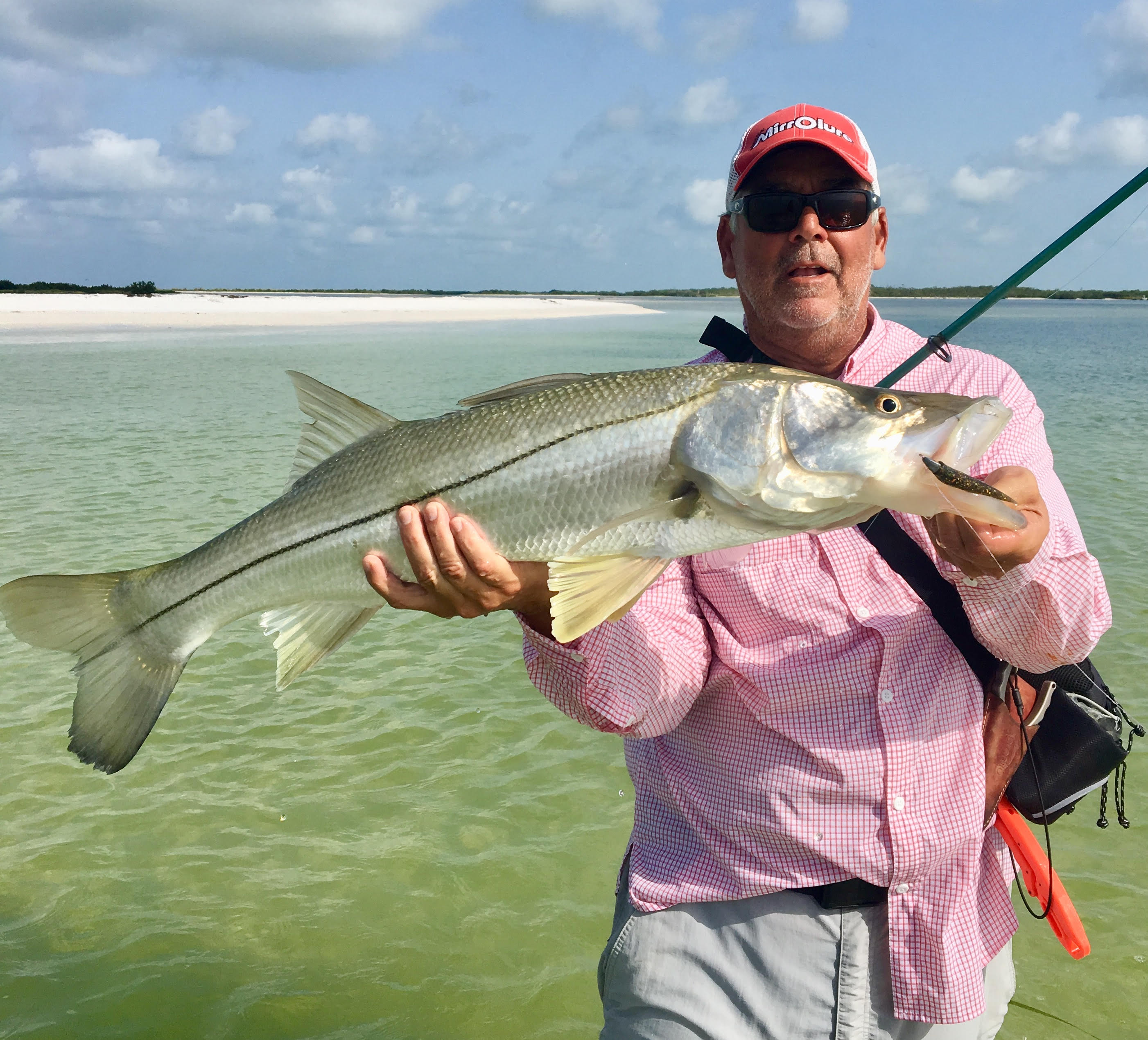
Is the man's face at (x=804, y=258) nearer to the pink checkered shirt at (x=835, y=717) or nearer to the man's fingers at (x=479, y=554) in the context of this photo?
the pink checkered shirt at (x=835, y=717)

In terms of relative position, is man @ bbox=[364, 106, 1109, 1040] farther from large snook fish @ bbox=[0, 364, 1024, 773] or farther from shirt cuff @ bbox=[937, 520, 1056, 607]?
large snook fish @ bbox=[0, 364, 1024, 773]

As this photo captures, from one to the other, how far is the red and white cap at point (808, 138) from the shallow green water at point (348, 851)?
3.22 metres

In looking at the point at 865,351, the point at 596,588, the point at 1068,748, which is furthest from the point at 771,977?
the point at 865,351

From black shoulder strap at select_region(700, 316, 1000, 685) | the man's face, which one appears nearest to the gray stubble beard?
the man's face

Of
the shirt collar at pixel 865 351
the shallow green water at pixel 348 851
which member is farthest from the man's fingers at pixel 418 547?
the shallow green water at pixel 348 851

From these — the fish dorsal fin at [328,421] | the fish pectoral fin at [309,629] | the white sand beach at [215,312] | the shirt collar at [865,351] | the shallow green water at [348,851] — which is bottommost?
the shallow green water at [348,851]

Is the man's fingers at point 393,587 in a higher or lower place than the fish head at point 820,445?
lower

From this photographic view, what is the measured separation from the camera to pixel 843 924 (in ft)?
8.13

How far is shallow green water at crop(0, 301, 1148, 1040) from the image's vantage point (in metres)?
3.88

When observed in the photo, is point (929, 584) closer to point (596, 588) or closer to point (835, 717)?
point (835, 717)

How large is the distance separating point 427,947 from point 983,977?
2454 mm

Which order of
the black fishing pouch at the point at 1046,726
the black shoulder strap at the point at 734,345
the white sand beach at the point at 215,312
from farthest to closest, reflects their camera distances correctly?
1. the white sand beach at the point at 215,312
2. the black shoulder strap at the point at 734,345
3. the black fishing pouch at the point at 1046,726

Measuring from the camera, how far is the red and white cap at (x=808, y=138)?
9.60ft

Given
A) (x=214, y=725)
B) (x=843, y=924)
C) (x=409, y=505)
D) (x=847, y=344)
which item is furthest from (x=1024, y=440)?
(x=214, y=725)
